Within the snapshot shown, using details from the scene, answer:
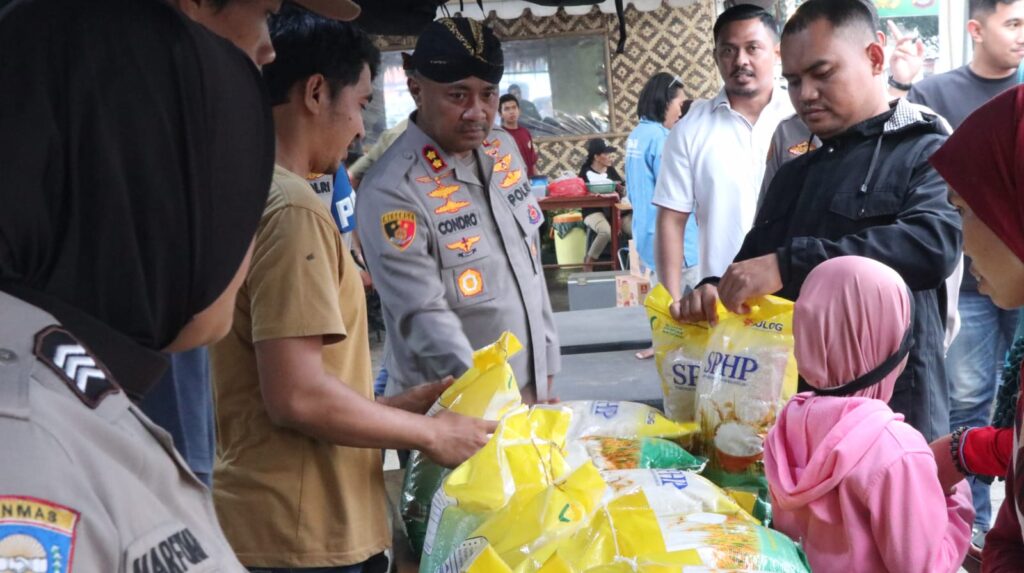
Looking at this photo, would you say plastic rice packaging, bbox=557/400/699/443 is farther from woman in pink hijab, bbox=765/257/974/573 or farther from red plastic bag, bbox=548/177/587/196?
red plastic bag, bbox=548/177/587/196

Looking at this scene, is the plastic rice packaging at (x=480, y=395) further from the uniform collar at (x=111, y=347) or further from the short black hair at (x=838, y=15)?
the short black hair at (x=838, y=15)

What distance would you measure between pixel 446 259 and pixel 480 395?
0.77 meters

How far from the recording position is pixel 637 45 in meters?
11.9

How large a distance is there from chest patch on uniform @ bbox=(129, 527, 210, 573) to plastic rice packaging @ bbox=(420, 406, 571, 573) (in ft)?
2.01

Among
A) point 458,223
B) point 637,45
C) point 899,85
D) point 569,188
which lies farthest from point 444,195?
point 637,45

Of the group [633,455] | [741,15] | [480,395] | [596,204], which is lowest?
[596,204]

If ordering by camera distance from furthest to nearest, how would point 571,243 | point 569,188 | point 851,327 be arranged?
point 571,243, point 569,188, point 851,327

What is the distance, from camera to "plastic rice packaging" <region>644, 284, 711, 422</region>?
196 centimetres

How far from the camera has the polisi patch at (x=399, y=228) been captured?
233 cm

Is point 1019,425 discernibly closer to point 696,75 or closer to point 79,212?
point 79,212

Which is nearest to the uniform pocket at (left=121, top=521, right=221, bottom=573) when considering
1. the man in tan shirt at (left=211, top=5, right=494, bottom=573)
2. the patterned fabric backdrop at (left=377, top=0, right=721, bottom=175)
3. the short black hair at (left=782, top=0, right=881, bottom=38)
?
the man in tan shirt at (left=211, top=5, right=494, bottom=573)

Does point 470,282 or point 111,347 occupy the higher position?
point 111,347

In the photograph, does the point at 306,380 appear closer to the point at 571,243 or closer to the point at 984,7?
the point at 984,7

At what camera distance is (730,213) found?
11.1 ft
